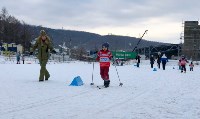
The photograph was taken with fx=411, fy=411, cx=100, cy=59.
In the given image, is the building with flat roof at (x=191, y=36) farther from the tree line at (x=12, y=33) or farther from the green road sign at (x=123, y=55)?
the tree line at (x=12, y=33)

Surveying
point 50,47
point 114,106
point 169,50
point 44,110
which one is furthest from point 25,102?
point 169,50

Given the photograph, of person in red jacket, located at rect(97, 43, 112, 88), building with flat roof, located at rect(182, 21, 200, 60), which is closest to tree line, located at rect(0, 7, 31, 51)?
building with flat roof, located at rect(182, 21, 200, 60)

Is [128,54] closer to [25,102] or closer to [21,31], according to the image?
[21,31]

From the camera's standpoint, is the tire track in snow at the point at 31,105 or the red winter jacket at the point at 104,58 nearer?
the tire track in snow at the point at 31,105

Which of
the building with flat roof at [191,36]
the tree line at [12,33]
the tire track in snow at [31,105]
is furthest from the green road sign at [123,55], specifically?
the tire track in snow at [31,105]

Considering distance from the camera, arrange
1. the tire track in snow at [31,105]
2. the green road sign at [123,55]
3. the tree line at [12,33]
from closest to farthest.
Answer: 1. the tire track in snow at [31,105]
2. the green road sign at [123,55]
3. the tree line at [12,33]

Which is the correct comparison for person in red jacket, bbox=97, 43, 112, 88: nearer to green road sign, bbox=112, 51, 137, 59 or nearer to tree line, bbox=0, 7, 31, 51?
green road sign, bbox=112, 51, 137, 59

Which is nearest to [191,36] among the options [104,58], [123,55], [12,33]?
[123,55]

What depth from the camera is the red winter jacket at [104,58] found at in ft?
55.4

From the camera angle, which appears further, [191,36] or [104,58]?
[191,36]

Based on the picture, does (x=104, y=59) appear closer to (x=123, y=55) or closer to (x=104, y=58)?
(x=104, y=58)

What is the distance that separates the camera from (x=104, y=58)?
16984mm

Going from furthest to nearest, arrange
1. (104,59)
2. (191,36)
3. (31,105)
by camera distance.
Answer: (191,36) → (104,59) → (31,105)

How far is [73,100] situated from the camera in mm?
10609
